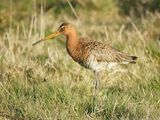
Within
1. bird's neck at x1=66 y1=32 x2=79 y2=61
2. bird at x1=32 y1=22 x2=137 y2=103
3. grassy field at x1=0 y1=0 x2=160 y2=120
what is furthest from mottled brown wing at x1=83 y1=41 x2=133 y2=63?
grassy field at x1=0 y1=0 x2=160 y2=120

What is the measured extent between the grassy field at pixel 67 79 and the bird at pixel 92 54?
0.23 metres

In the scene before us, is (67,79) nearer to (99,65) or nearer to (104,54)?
(99,65)

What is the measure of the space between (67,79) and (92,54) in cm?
43

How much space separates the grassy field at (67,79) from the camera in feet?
22.8

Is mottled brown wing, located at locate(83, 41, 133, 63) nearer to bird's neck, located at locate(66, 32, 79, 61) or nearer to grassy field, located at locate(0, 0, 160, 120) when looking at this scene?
bird's neck, located at locate(66, 32, 79, 61)

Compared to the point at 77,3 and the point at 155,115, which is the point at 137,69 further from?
the point at 77,3

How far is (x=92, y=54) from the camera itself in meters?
8.34

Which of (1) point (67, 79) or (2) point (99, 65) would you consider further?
(2) point (99, 65)

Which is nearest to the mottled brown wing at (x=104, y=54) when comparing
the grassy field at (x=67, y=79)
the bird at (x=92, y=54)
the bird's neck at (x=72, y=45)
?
the bird at (x=92, y=54)

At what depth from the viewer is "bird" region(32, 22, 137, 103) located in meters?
8.30

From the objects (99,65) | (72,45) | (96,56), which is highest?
(72,45)

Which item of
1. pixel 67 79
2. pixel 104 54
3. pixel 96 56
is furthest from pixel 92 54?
pixel 67 79

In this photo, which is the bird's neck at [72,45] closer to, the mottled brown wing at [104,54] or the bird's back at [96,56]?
the bird's back at [96,56]

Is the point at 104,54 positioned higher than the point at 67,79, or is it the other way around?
the point at 104,54
